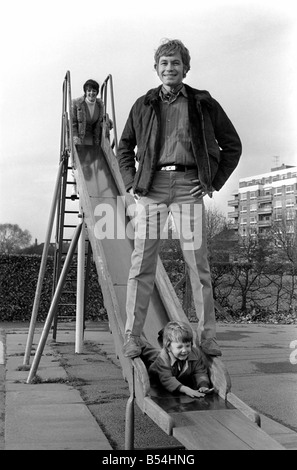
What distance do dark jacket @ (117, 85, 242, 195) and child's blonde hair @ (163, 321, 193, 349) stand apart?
920 mm

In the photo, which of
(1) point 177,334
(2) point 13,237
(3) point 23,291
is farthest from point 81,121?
(2) point 13,237

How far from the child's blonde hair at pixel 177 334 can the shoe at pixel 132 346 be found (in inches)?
7.4

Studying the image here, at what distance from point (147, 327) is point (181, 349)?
138 cm

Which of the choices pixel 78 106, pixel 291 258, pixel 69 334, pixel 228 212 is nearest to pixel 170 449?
pixel 78 106

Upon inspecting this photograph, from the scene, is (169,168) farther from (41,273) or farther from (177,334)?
(41,273)

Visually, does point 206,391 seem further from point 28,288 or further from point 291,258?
point 291,258

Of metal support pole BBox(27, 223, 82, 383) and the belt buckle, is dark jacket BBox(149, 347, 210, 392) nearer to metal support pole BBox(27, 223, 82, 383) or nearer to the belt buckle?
the belt buckle

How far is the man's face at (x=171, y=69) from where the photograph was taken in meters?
4.12

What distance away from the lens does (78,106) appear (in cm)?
912

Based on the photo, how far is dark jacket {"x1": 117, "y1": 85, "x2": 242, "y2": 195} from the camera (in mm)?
4094

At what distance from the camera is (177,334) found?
13.0 feet

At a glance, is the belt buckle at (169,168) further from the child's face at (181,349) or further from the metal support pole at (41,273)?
the metal support pole at (41,273)

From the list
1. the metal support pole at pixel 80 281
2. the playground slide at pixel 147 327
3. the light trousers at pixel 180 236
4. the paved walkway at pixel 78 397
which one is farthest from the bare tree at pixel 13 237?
the light trousers at pixel 180 236

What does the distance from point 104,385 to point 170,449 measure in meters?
2.65
